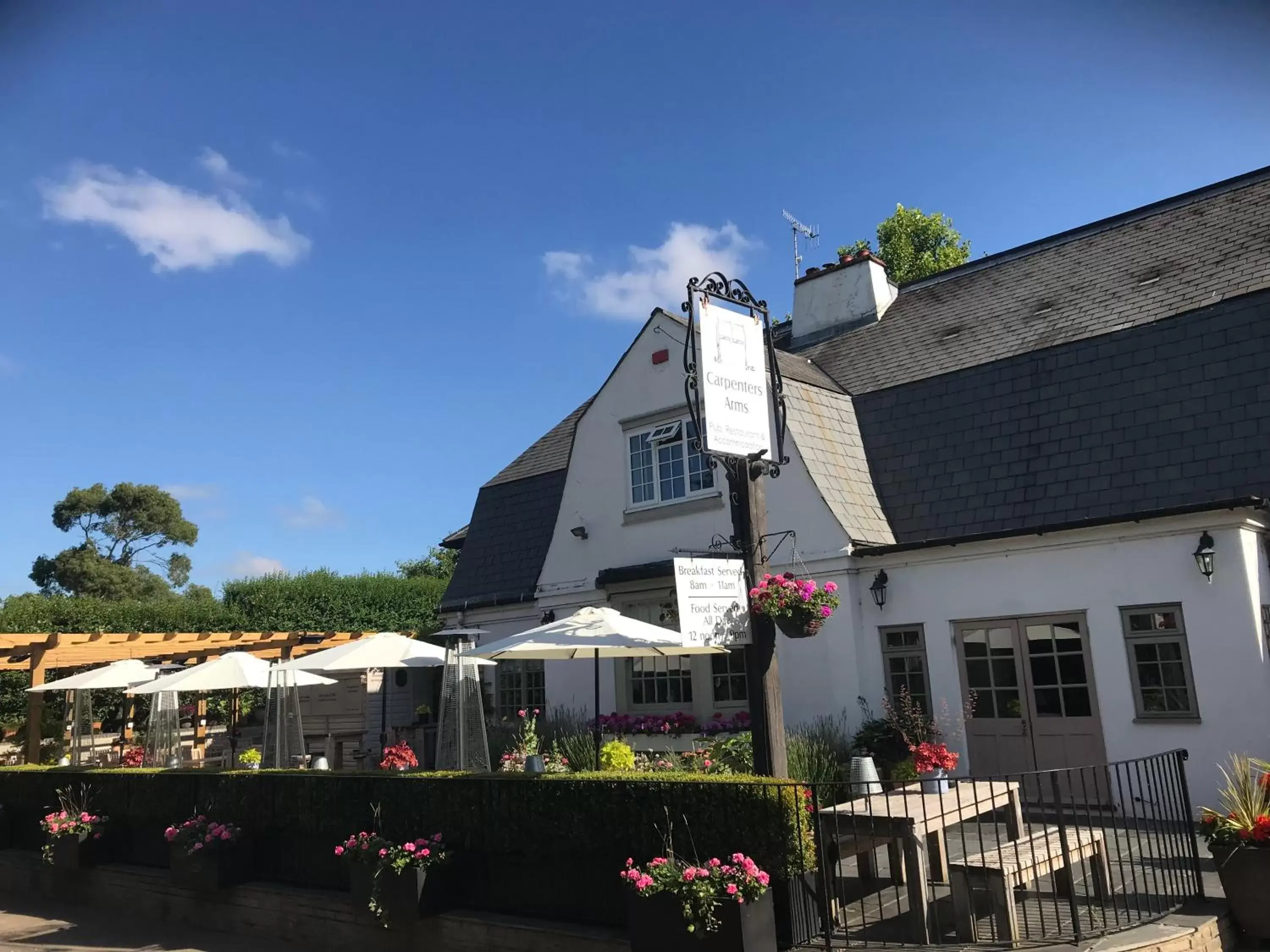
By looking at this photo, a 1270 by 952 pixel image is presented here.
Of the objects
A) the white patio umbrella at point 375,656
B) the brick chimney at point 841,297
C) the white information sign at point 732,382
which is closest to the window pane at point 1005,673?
the white information sign at point 732,382

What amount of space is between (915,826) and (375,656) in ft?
26.3

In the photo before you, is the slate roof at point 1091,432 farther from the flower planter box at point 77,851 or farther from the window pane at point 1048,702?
the flower planter box at point 77,851

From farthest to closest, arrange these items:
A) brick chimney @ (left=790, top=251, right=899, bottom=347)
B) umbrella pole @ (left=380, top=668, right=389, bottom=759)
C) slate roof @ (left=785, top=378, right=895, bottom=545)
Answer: brick chimney @ (left=790, top=251, right=899, bottom=347) → umbrella pole @ (left=380, top=668, right=389, bottom=759) → slate roof @ (left=785, top=378, right=895, bottom=545)

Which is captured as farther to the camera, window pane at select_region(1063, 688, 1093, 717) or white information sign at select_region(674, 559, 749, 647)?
window pane at select_region(1063, 688, 1093, 717)

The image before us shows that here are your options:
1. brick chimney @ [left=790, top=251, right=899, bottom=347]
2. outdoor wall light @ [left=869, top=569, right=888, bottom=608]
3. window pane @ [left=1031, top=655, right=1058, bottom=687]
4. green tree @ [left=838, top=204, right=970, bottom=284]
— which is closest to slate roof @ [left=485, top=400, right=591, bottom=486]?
brick chimney @ [left=790, top=251, right=899, bottom=347]

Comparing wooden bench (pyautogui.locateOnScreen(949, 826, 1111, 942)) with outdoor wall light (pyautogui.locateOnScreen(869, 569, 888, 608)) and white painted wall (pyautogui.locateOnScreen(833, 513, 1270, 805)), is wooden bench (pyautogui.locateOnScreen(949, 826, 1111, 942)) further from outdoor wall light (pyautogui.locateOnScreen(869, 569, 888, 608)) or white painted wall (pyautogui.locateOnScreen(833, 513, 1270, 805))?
outdoor wall light (pyautogui.locateOnScreen(869, 569, 888, 608))

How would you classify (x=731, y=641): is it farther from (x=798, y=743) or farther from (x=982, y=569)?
(x=982, y=569)

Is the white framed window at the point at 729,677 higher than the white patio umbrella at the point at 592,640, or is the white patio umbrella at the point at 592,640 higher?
the white patio umbrella at the point at 592,640

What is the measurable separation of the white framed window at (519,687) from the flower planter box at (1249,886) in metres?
10.9

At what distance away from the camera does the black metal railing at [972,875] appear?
19.4ft

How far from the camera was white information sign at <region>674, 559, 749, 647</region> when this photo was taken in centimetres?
685

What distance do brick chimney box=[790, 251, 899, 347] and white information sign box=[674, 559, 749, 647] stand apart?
11.2m

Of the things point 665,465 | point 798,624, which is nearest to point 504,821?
point 798,624

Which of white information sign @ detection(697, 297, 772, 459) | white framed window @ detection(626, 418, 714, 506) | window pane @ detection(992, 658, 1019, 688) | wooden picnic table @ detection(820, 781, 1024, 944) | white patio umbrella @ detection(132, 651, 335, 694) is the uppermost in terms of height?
white framed window @ detection(626, 418, 714, 506)
